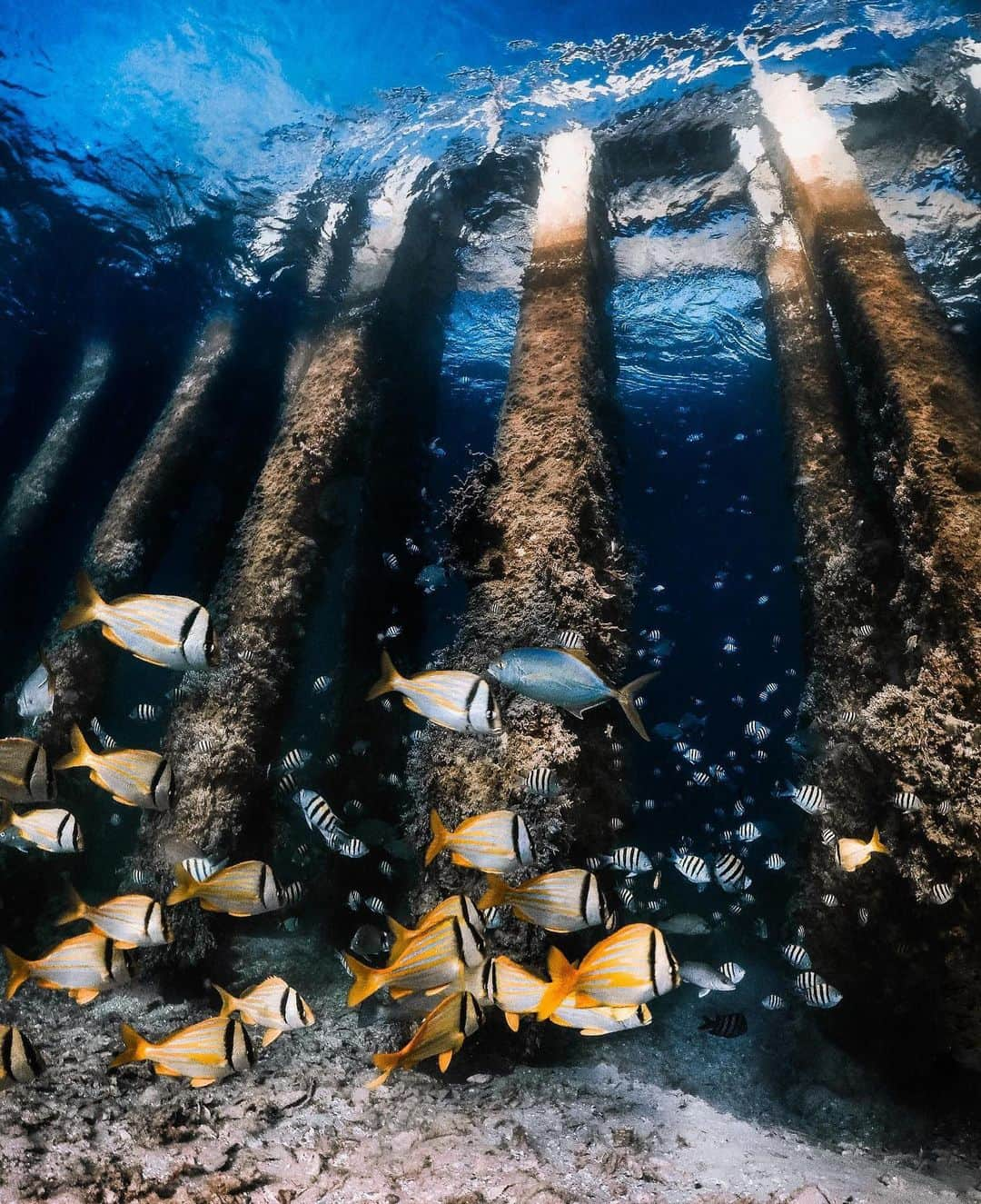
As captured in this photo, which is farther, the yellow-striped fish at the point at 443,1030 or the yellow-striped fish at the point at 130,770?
the yellow-striped fish at the point at 130,770

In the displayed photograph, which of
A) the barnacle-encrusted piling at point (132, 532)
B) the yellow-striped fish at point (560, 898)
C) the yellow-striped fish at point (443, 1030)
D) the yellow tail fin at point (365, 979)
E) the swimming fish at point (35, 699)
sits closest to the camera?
the yellow-striped fish at point (443, 1030)

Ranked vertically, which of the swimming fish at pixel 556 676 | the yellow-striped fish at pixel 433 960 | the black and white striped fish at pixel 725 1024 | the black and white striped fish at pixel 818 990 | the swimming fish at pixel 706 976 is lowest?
the black and white striped fish at pixel 725 1024

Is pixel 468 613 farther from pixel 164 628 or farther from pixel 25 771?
pixel 25 771

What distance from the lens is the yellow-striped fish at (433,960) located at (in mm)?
3035

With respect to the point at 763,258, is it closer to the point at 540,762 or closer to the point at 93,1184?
the point at 540,762

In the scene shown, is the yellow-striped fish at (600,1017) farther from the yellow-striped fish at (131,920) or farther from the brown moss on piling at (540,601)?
the yellow-striped fish at (131,920)

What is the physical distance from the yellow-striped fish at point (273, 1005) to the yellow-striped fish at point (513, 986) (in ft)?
3.80

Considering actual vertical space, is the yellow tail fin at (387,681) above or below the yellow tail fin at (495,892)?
above

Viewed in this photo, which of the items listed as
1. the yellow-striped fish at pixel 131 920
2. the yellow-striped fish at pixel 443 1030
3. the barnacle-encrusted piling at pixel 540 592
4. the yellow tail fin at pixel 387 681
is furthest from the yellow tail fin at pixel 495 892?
the yellow-striped fish at pixel 131 920

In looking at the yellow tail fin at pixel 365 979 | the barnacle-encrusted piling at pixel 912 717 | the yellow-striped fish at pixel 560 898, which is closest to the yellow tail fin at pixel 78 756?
the yellow tail fin at pixel 365 979

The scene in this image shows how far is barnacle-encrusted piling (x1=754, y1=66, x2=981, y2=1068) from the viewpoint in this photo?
498 centimetres

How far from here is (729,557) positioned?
38656mm

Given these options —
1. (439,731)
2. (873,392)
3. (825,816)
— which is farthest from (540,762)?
(873,392)

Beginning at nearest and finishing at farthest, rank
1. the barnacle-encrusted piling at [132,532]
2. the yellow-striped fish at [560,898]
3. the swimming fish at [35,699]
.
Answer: the yellow-striped fish at [560,898] → the swimming fish at [35,699] → the barnacle-encrusted piling at [132,532]
